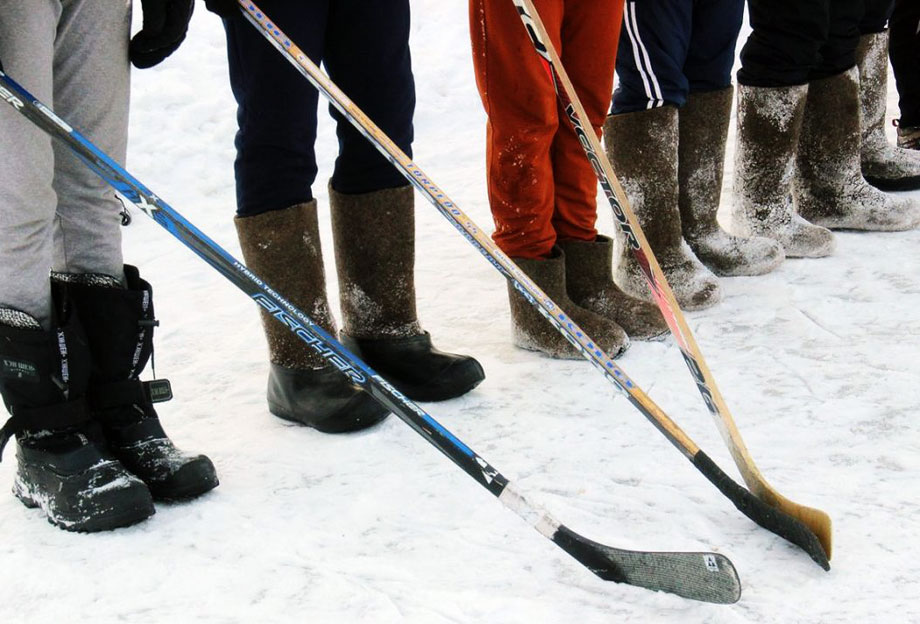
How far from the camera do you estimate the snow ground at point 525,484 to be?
1.50 m

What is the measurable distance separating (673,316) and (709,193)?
1184 mm

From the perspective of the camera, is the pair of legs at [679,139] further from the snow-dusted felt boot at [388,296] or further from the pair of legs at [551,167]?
the snow-dusted felt boot at [388,296]

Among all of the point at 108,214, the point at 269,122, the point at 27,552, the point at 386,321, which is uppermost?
the point at 269,122

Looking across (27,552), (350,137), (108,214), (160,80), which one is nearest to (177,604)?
(27,552)

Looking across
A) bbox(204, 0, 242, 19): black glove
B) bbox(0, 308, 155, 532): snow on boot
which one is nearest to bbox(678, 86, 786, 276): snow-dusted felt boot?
bbox(204, 0, 242, 19): black glove

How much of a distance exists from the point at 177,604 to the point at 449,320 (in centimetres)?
145

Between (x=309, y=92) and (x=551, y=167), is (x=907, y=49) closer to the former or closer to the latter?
(x=551, y=167)

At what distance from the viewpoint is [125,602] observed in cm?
151

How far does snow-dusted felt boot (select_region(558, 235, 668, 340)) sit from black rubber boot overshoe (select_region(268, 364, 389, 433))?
749mm

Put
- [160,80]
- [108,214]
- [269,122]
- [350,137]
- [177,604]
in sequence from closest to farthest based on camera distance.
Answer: [177,604], [108,214], [269,122], [350,137], [160,80]

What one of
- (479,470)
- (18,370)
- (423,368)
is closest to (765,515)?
(479,470)

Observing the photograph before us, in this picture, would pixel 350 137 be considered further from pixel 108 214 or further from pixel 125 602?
pixel 125 602

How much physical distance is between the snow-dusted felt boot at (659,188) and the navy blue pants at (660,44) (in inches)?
1.9

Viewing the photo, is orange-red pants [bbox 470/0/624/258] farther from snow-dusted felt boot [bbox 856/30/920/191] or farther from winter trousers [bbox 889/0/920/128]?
winter trousers [bbox 889/0/920/128]
